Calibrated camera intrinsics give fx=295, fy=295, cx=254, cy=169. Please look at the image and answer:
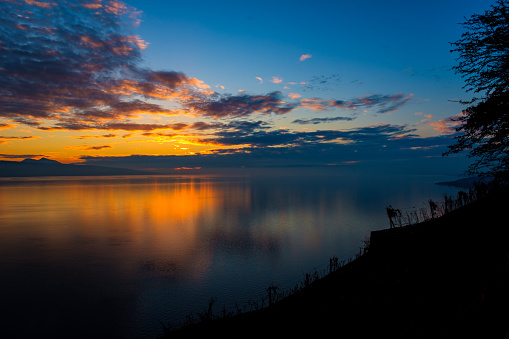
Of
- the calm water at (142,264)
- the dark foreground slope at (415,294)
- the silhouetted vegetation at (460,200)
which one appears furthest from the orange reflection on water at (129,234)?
the silhouetted vegetation at (460,200)

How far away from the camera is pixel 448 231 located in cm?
2380

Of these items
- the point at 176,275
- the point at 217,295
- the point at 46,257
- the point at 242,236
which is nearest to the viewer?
the point at 217,295

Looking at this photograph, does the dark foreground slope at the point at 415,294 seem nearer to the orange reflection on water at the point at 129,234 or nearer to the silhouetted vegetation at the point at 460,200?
the silhouetted vegetation at the point at 460,200

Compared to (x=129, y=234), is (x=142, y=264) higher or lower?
higher

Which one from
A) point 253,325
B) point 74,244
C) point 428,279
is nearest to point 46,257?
point 74,244

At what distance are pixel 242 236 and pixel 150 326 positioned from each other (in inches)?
1787

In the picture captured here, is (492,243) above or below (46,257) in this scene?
above

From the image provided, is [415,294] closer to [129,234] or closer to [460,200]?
[460,200]

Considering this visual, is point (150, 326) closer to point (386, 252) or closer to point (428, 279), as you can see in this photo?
point (386, 252)

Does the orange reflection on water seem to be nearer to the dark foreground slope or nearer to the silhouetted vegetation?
the dark foreground slope

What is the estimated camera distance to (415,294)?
16.4m

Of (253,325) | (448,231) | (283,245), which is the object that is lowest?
(283,245)

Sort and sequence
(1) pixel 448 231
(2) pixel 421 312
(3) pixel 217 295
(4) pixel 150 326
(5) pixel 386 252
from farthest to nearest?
(3) pixel 217 295, (4) pixel 150 326, (5) pixel 386 252, (1) pixel 448 231, (2) pixel 421 312

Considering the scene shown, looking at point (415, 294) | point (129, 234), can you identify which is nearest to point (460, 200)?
point (415, 294)
